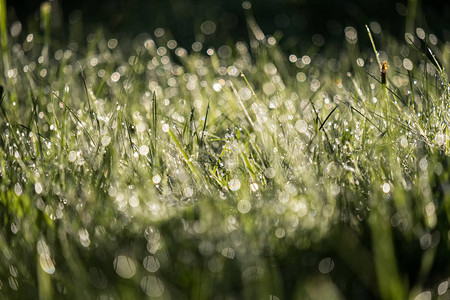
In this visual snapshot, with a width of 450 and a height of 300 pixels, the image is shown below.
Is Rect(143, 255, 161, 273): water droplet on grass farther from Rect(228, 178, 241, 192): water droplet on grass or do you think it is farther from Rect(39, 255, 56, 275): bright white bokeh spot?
Rect(228, 178, 241, 192): water droplet on grass

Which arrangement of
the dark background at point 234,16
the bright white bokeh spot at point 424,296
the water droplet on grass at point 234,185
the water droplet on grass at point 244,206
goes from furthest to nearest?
the dark background at point 234,16 → the water droplet on grass at point 234,185 → the water droplet on grass at point 244,206 → the bright white bokeh spot at point 424,296

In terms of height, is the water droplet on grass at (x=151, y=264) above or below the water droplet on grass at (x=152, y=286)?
below

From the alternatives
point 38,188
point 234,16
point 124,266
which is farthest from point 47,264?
point 234,16

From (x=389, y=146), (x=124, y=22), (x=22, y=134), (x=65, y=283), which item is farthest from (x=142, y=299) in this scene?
(x=124, y=22)

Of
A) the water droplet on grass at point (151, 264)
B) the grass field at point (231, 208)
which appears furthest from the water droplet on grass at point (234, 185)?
the water droplet on grass at point (151, 264)

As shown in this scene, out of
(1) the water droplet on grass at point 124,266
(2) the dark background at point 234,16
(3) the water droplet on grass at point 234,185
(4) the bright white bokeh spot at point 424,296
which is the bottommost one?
(2) the dark background at point 234,16

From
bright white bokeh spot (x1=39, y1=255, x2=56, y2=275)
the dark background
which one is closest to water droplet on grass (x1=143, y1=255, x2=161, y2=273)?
bright white bokeh spot (x1=39, y1=255, x2=56, y2=275)

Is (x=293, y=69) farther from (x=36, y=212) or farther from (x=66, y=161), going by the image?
(x=36, y=212)

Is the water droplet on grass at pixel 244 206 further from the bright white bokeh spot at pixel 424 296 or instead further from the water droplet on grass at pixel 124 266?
the bright white bokeh spot at pixel 424 296

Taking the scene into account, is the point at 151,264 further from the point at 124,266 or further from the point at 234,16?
the point at 234,16

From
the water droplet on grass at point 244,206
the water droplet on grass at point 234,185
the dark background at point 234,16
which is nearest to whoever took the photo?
the water droplet on grass at point 244,206
